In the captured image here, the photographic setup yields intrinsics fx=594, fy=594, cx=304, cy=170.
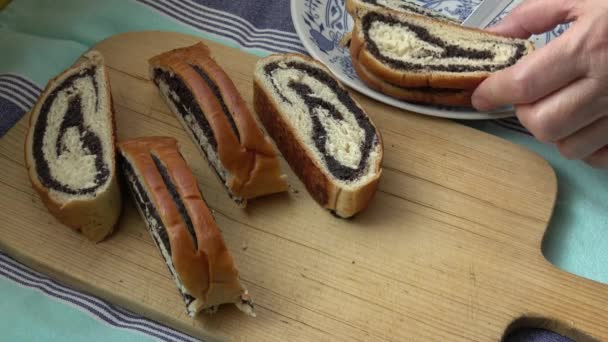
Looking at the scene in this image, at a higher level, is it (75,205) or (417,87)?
(417,87)

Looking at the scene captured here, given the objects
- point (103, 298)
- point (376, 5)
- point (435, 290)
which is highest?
point (376, 5)

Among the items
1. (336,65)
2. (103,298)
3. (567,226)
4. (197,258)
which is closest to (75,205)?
(103,298)

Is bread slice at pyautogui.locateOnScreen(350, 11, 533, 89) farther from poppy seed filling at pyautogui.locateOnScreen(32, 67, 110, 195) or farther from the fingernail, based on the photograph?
poppy seed filling at pyautogui.locateOnScreen(32, 67, 110, 195)

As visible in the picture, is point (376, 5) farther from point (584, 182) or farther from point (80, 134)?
point (80, 134)

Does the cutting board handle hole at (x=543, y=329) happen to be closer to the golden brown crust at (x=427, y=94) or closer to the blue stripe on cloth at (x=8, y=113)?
the golden brown crust at (x=427, y=94)

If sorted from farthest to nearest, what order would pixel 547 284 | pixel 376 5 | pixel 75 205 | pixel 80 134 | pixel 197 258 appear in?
pixel 376 5 → pixel 80 134 → pixel 547 284 → pixel 75 205 → pixel 197 258

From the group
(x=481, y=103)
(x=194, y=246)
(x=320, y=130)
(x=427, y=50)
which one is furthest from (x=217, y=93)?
(x=481, y=103)
